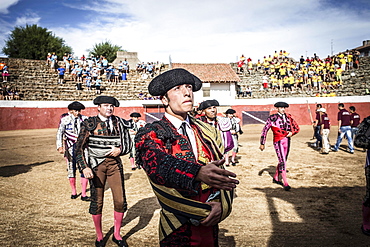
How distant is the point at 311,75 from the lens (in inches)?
942

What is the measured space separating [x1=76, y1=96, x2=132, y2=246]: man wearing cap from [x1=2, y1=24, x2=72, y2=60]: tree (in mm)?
42875

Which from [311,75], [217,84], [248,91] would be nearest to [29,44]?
[217,84]

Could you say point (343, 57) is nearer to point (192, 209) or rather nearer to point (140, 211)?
point (140, 211)

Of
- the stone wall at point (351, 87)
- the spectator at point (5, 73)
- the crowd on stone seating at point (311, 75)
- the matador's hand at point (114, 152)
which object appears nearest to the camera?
the matador's hand at point (114, 152)

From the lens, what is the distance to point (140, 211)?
476 cm

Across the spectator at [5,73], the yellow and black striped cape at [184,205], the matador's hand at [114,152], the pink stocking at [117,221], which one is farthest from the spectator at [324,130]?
the spectator at [5,73]

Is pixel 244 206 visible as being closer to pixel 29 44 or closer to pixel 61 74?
pixel 61 74

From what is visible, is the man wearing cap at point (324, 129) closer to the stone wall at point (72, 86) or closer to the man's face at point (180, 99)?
the man's face at point (180, 99)

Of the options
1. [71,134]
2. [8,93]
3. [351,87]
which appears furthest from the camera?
[351,87]

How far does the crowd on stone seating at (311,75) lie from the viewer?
23.3 meters

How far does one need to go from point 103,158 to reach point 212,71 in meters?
27.5

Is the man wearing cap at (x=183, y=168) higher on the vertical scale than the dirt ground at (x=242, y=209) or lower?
higher

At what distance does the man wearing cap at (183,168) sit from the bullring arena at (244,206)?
210 centimetres

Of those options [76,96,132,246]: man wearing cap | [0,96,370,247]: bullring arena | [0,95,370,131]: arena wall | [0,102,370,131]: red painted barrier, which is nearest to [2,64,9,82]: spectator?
[0,95,370,131]: arena wall
